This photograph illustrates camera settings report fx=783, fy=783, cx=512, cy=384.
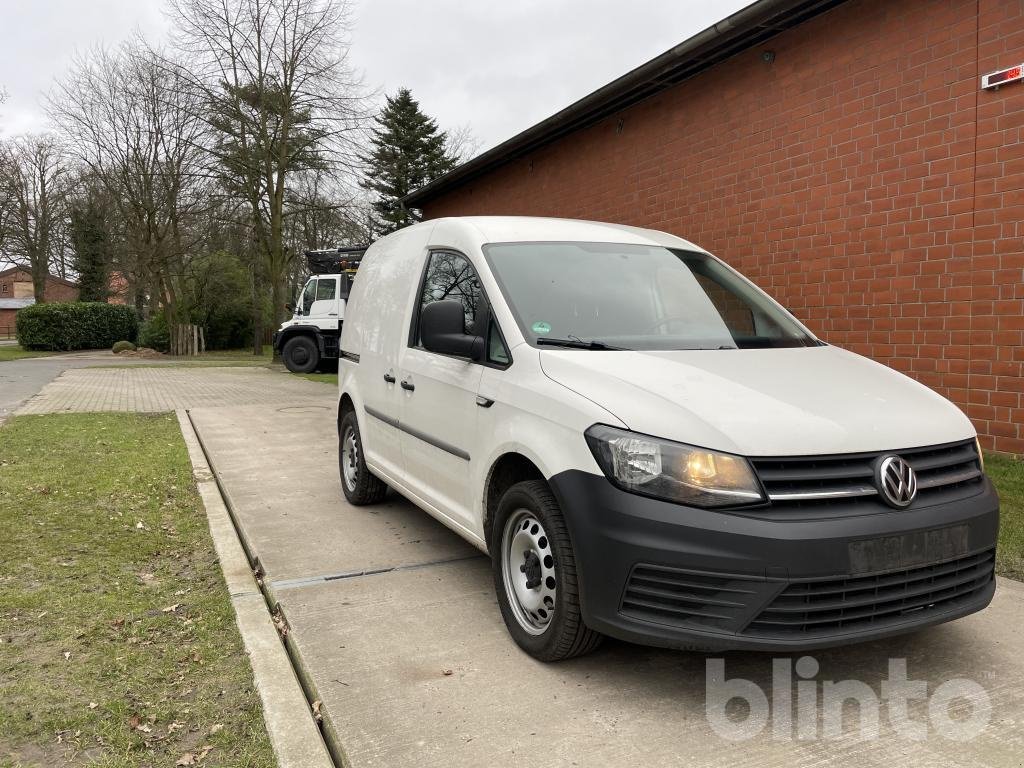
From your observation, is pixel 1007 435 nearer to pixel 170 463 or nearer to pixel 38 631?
pixel 38 631

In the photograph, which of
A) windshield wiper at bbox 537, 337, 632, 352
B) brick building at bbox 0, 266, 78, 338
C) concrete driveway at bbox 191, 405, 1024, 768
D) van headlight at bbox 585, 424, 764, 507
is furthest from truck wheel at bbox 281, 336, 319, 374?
brick building at bbox 0, 266, 78, 338

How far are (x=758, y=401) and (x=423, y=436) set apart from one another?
6.67 ft

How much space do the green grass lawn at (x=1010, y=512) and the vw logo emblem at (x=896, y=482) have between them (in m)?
1.87

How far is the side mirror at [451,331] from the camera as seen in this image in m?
3.66

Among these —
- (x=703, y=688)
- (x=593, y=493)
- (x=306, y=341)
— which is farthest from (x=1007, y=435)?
(x=306, y=341)

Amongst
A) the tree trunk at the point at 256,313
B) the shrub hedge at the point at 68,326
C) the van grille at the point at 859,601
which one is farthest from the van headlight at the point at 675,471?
the shrub hedge at the point at 68,326

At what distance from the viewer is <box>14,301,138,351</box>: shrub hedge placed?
3719 cm

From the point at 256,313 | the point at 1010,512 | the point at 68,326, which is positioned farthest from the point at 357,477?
the point at 68,326

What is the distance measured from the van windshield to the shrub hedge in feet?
130

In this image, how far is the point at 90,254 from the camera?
45.1m

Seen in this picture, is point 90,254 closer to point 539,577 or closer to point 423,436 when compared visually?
point 423,436

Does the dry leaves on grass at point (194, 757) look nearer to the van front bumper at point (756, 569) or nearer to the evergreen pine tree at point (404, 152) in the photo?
the van front bumper at point (756, 569)

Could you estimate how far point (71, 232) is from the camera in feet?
147

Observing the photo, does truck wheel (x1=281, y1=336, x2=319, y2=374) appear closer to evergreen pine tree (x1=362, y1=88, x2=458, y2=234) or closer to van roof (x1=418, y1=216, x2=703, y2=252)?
van roof (x1=418, y1=216, x2=703, y2=252)
